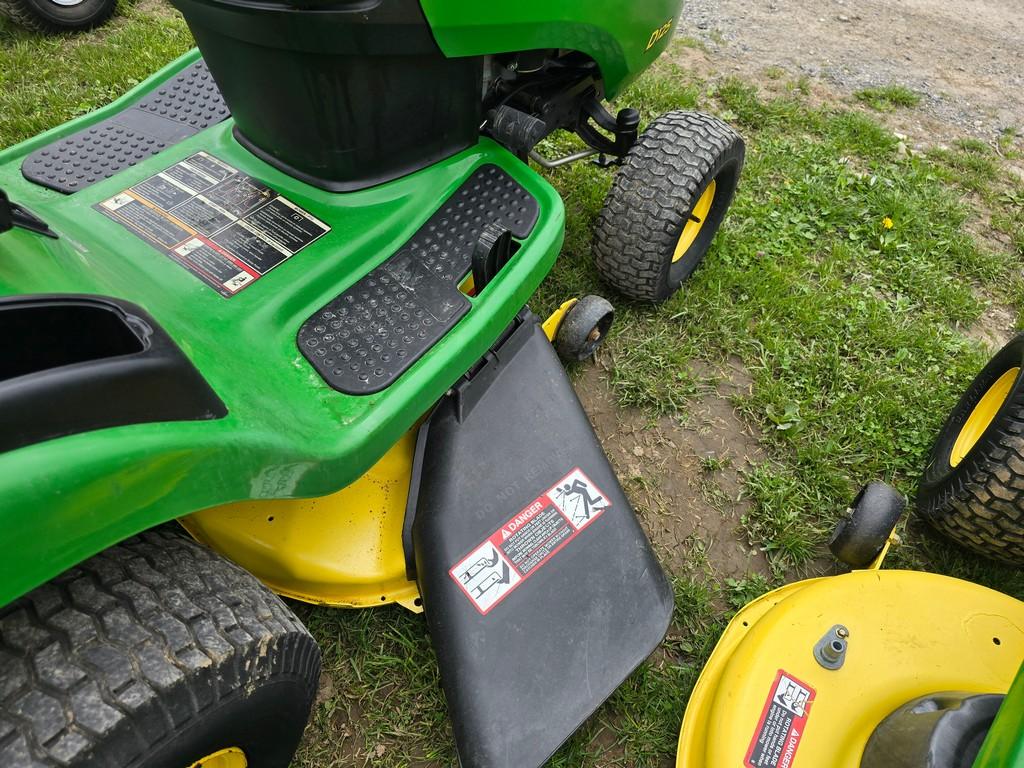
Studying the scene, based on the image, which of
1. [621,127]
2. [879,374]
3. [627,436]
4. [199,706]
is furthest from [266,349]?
[879,374]

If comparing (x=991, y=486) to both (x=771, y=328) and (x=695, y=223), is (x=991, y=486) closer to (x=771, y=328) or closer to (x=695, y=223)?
(x=771, y=328)

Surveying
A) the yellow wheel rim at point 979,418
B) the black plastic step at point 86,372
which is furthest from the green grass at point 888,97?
the black plastic step at point 86,372

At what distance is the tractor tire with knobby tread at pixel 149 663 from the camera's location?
0.75 metres

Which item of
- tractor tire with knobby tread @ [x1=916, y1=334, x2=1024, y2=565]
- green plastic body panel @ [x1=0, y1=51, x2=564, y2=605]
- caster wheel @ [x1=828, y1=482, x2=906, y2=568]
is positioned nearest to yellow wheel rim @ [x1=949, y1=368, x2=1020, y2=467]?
tractor tire with knobby tread @ [x1=916, y1=334, x2=1024, y2=565]

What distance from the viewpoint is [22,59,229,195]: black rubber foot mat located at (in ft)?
4.70

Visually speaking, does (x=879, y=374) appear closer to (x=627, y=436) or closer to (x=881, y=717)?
(x=627, y=436)

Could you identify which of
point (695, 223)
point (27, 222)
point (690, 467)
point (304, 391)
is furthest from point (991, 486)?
point (27, 222)

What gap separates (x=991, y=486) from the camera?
139 cm

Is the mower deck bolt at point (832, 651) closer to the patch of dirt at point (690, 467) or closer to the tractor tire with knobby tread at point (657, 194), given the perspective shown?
the patch of dirt at point (690, 467)

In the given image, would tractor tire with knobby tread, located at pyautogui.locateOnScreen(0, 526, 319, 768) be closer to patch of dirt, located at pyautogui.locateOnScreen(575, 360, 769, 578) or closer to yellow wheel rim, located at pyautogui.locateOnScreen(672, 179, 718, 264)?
patch of dirt, located at pyautogui.locateOnScreen(575, 360, 769, 578)

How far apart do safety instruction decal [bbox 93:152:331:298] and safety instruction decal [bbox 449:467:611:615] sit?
0.63 m

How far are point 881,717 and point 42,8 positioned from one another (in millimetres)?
3272

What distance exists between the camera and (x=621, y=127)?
6.12ft

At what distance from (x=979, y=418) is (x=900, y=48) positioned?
2.34 metres
